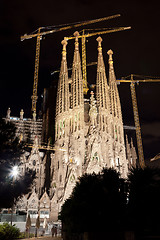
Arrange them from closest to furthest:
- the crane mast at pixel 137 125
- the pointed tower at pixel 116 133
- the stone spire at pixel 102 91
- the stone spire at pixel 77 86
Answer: the pointed tower at pixel 116 133 < the stone spire at pixel 77 86 < the stone spire at pixel 102 91 < the crane mast at pixel 137 125

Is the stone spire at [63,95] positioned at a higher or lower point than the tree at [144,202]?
higher

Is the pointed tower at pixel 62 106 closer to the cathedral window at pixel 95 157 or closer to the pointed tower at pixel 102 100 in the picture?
the pointed tower at pixel 102 100

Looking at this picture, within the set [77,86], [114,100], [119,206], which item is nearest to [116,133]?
[114,100]

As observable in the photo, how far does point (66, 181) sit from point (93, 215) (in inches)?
1357

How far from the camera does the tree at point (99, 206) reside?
14820 millimetres

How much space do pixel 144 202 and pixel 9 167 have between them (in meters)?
10.2

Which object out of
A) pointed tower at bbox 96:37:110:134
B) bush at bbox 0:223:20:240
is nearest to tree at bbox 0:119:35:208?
bush at bbox 0:223:20:240

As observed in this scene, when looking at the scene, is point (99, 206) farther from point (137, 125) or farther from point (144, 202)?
point (137, 125)

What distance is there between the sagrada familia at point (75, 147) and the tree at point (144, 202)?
33586mm

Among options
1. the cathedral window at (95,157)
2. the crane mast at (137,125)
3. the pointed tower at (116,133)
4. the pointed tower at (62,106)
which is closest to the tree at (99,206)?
the cathedral window at (95,157)

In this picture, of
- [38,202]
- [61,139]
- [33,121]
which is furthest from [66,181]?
[33,121]

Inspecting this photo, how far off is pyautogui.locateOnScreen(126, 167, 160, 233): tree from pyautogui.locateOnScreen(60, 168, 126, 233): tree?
68 cm

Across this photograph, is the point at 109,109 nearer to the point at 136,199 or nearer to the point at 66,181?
the point at 66,181

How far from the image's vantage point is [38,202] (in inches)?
1859
